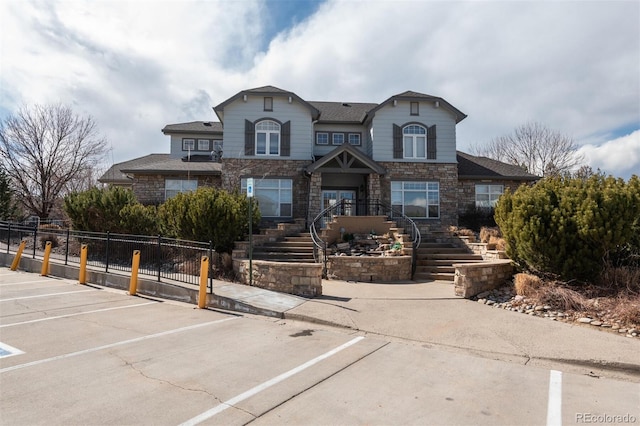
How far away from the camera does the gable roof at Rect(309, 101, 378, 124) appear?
2217 cm

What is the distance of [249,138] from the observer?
19844 millimetres

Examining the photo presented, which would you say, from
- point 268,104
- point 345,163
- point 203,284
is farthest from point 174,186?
point 203,284

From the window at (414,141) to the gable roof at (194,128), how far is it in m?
11.9

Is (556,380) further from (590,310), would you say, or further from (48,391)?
(48,391)

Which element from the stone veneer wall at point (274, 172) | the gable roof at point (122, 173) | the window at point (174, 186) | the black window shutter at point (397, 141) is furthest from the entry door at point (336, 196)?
the gable roof at point (122, 173)

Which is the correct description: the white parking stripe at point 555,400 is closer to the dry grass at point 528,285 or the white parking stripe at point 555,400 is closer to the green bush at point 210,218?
the dry grass at point 528,285

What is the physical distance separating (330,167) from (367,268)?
833 cm

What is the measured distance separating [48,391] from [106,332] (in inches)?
97.5

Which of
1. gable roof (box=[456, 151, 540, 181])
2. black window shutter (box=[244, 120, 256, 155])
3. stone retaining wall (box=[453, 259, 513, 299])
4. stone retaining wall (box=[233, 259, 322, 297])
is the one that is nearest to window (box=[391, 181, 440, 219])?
gable roof (box=[456, 151, 540, 181])

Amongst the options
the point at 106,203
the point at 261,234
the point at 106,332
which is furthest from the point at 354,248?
the point at 106,203

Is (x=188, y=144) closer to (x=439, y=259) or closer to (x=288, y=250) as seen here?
(x=288, y=250)

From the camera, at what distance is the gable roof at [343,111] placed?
22.2m

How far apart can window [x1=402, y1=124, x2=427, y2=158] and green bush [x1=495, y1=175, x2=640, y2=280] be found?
11161 millimetres

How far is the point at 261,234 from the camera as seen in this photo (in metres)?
14.9
